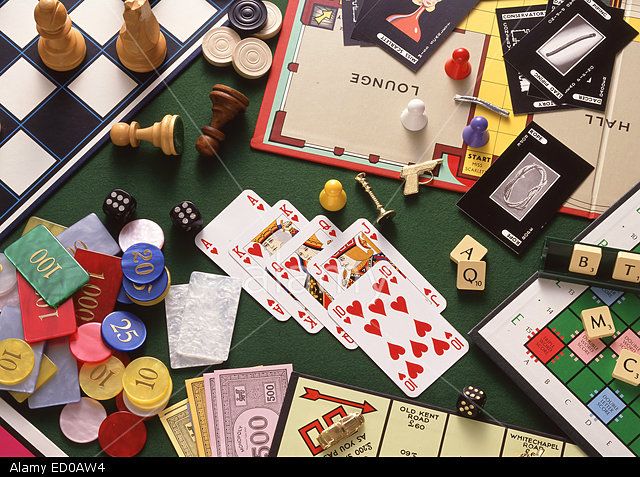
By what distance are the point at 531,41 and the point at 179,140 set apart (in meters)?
1.39

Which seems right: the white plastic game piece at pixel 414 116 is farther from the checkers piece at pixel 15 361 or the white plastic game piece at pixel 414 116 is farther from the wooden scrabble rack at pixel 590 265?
the checkers piece at pixel 15 361

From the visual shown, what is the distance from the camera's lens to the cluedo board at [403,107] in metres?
3.21

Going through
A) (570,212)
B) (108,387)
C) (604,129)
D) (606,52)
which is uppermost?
(606,52)

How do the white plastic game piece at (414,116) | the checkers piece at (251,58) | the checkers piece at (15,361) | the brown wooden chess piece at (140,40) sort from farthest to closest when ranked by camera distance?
the checkers piece at (251,58) < the white plastic game piece at (414,116) < the brown wooden chess piece at (140,40) < the checkers piece at (15,361)

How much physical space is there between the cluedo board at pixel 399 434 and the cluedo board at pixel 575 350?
0.12 m

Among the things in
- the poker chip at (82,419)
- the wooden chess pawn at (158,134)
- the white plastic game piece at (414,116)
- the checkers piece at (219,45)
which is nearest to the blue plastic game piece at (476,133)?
the white plastic game piece at (414,116)

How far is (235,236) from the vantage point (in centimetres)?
314

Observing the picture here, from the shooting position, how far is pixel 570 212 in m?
3.16

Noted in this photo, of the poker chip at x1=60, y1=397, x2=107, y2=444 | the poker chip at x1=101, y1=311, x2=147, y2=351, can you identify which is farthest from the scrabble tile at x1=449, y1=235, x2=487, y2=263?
the poker chip at x1=60, y1=397, x2=107, y2=444

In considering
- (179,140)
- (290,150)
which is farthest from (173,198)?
(290,150)

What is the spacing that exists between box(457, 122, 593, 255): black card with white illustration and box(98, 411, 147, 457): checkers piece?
1.41 meters

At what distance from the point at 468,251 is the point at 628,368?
68 centimetres

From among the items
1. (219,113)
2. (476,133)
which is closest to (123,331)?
(219,113)

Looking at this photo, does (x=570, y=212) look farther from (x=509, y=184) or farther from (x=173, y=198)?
(x=173, y=198)
